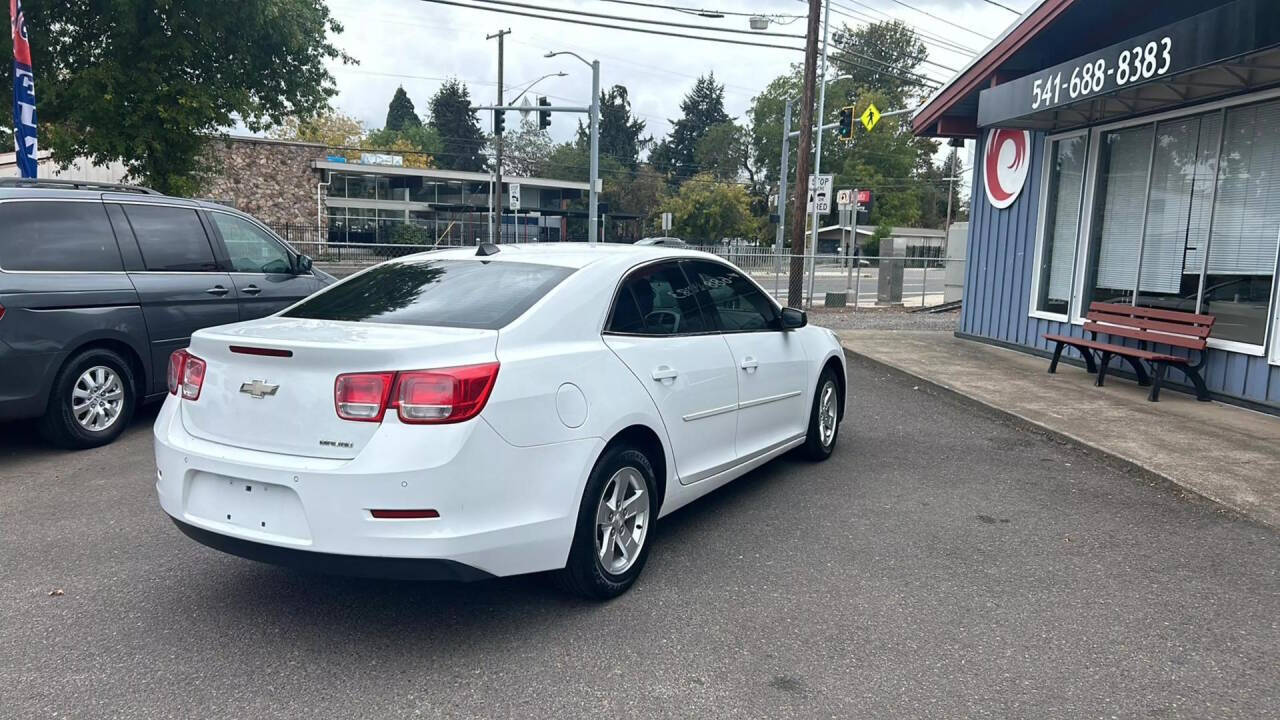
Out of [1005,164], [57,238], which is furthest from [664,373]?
[1005,164]

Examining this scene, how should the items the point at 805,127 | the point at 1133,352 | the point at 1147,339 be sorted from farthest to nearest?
the point at 805,127 → the point at 1147,339 → the point at 1133,352

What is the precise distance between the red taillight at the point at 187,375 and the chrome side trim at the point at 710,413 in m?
2.23

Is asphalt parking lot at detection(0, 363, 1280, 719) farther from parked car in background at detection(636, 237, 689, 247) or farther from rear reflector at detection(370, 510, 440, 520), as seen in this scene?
parked car in background at detection(636, 237, 689, 247)

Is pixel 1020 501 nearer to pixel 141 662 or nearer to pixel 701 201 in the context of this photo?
pixel 141 662

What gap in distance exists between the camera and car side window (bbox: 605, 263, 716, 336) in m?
4.32

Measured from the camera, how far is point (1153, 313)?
911 cm

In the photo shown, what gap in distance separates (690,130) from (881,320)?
8828cm

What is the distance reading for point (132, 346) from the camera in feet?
22.2

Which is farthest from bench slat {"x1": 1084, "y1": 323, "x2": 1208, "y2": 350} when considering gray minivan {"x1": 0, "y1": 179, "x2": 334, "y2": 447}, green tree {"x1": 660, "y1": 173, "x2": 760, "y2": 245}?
green tree {"x1": 660, "y1": 173, "x2": 760, "y2": 245}

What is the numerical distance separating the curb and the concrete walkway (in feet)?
0.05

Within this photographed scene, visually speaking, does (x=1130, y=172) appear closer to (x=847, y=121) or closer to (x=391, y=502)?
(x=391, y=502)

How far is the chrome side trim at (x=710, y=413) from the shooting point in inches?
178

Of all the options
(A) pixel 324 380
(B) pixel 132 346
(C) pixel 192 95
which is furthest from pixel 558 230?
(A) pixel 324 380

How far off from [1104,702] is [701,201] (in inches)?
2395
